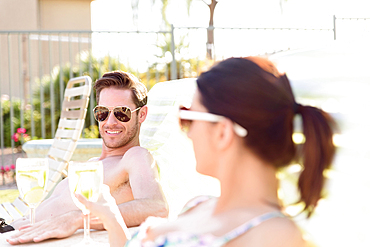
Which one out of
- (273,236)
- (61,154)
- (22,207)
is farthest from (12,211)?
(273,236)

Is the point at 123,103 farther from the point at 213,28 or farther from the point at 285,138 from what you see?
the point at 213,28

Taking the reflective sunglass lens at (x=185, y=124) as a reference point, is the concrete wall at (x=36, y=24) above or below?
above

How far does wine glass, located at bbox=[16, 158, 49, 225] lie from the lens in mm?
2000

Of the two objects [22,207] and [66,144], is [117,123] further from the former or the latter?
[66,144]

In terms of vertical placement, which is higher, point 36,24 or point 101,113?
→ point 36,24

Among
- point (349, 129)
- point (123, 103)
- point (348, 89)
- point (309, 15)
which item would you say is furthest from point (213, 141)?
point (309, 15)

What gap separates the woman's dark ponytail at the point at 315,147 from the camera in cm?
98

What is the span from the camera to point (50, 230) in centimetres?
201

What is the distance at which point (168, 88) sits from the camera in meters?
3.09

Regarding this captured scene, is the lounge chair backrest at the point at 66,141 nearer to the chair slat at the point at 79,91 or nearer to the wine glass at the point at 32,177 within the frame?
the chair slat at the point at 79,91

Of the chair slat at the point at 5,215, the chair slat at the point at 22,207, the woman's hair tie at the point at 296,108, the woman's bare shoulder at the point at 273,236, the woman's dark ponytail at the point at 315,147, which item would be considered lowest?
the chair slat at the point at 22,207

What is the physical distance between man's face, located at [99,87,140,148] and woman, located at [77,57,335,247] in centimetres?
162

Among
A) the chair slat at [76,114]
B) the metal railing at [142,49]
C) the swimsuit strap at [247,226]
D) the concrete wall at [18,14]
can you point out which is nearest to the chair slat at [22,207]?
the chair slat at [76,114]

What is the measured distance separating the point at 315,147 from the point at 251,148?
0.13m
